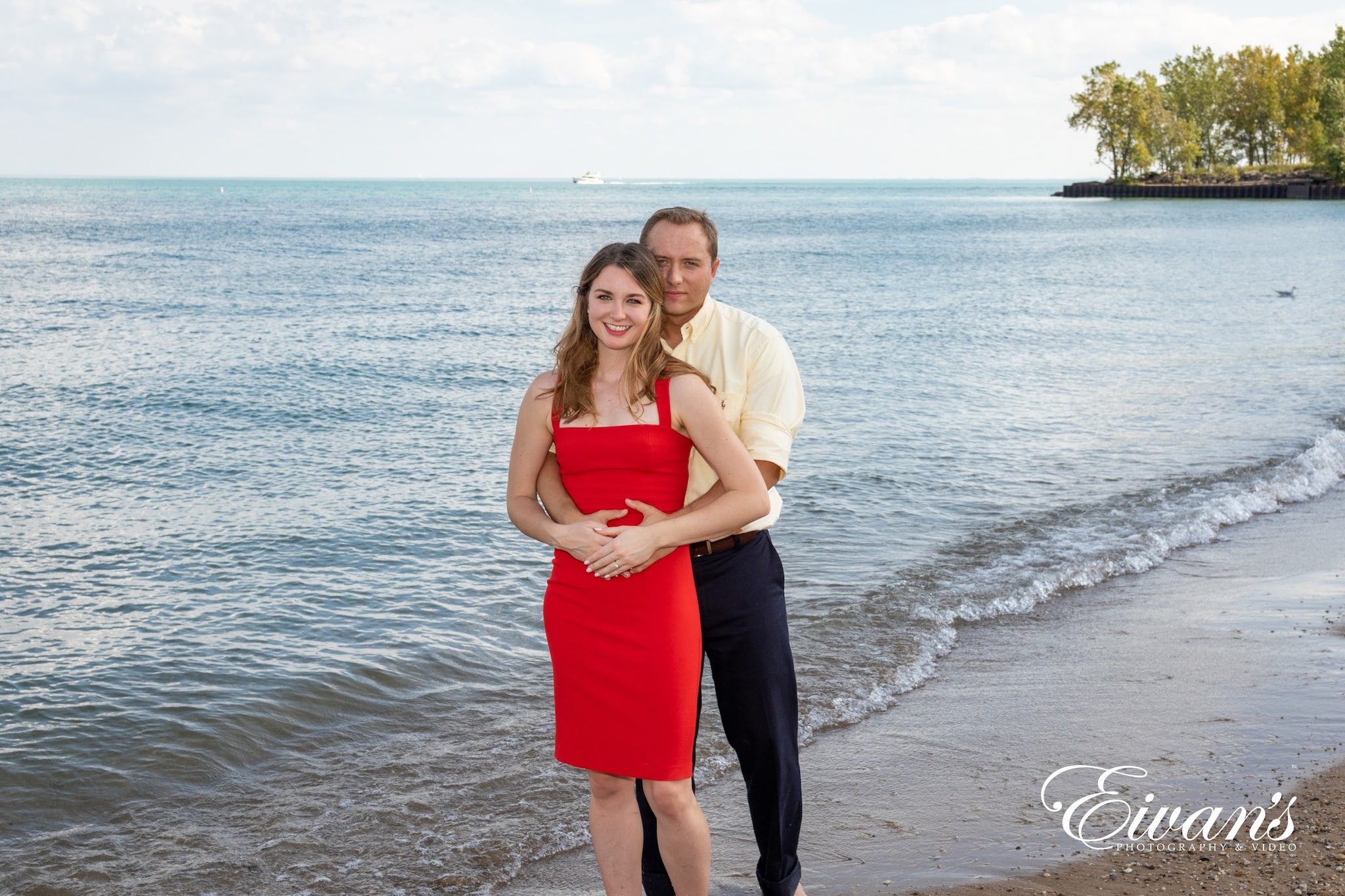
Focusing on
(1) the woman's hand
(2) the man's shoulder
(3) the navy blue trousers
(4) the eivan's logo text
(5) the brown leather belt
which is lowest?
(4) the eivan's logo text

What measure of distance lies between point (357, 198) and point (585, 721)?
446ft

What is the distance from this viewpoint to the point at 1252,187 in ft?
298

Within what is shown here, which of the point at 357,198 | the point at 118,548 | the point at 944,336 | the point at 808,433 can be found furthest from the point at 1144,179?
the point at 118,548

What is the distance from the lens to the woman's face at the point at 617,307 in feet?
9.70

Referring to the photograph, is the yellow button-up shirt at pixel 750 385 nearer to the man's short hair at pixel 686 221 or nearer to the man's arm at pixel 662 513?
the man's arm at pixel 662 513

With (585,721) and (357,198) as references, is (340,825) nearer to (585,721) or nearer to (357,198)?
(585,721)

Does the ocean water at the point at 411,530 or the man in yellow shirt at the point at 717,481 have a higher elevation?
the man in yellow shirt at the point at 717,481

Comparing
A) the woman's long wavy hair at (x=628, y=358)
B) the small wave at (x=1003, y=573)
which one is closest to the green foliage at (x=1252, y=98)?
the small wave at (x=1003, y=573)

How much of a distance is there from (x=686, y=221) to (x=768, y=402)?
0.57m

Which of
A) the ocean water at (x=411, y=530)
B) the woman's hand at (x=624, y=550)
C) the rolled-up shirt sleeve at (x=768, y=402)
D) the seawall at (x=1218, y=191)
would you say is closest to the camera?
the woman's hand at (x=624, y=550)

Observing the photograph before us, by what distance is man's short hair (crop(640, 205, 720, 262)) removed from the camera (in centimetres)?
318

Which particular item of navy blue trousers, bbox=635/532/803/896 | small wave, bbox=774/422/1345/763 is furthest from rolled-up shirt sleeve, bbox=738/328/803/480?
small wave, bbox=774/422/1345/763

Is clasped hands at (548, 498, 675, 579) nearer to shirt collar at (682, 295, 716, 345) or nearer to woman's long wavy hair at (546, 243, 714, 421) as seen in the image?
woman's long wavy hair at (546, 243, 714, 421)

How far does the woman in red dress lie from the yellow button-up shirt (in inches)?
7.1
